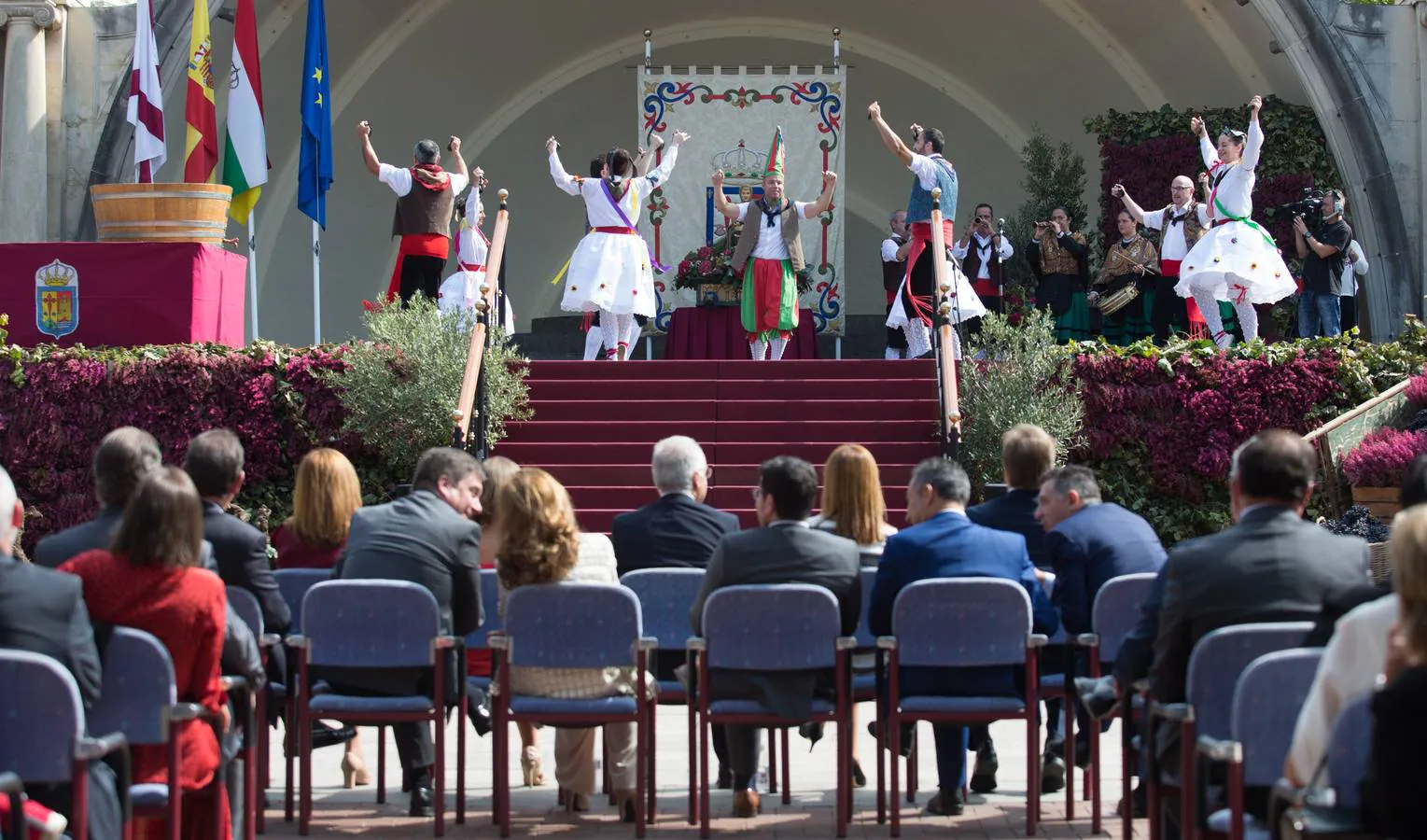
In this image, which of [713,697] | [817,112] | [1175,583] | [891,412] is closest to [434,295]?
[891,412]

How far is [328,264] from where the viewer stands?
18.3 metres

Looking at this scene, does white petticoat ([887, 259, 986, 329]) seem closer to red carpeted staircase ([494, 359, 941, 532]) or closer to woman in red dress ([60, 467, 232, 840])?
red carpeted staircase ([494, 359, 941, 532])

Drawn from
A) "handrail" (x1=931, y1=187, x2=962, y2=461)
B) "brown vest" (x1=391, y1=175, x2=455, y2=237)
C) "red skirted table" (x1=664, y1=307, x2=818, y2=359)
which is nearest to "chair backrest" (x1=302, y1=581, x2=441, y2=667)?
"handrail" (x1=931, y1=187, x2=962, y2=461)

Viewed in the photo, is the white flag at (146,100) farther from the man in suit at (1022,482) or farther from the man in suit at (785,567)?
the man in suit at (785,567)

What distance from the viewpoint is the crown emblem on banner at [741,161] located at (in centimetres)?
1723

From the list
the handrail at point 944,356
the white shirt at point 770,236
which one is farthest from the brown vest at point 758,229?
the handrail at point 944,356

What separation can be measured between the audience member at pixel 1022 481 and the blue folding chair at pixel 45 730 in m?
3.26

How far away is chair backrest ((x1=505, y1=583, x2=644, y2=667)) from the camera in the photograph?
518 centimetres

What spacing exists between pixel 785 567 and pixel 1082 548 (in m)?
1.00

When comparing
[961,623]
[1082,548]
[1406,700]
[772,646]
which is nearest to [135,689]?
[772,646]

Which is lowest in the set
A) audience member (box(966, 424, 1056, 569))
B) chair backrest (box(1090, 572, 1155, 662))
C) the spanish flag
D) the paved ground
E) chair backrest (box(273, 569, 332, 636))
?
the paved ground

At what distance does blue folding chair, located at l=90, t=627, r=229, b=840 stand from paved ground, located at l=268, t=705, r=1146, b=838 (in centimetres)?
124

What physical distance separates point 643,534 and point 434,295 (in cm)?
736

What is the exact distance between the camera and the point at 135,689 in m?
4.19
